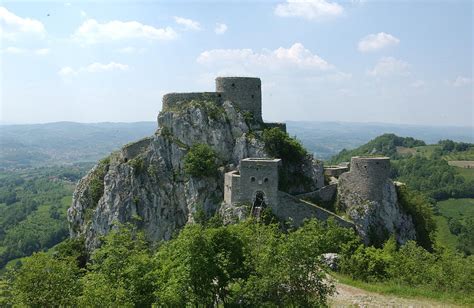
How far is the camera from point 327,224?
39062 mm

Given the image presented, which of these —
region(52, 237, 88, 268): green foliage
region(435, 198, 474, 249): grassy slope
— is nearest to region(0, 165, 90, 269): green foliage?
region(52, 237, 88, 268): green foliage

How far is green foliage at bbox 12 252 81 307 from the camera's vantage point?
22.1 m

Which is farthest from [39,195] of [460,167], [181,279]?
[181,279]

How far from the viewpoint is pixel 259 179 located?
41.3 meters

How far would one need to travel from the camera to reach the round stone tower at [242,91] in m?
52.3

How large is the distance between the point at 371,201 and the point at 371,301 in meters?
19.4

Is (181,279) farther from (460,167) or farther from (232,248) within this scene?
(460,167)

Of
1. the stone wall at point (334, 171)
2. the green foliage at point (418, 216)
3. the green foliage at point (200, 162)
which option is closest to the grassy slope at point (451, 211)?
the green foliage at point (418, 216)

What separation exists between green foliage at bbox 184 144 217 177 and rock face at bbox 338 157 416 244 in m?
14.3

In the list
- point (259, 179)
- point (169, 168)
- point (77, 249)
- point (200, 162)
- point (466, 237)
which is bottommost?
point (466, 237)

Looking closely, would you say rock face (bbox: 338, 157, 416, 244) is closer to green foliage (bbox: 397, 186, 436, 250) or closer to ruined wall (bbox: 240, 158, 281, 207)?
green foliage (bbox: 397, 186, 436, 250)

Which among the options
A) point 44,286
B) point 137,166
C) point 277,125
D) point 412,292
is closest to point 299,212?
point 277,125

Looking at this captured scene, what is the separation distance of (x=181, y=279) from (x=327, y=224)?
869 inches

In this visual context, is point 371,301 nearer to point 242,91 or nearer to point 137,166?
point 242,91
